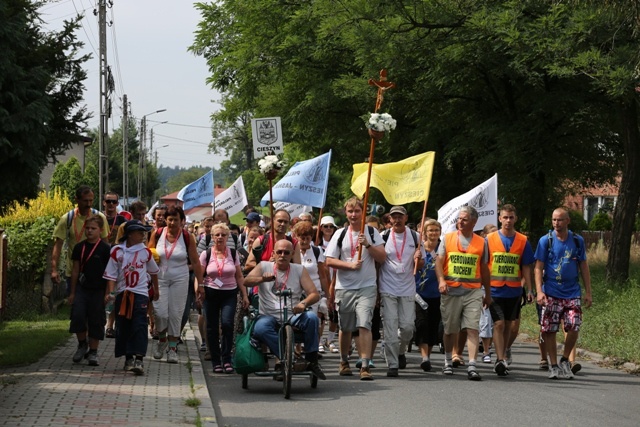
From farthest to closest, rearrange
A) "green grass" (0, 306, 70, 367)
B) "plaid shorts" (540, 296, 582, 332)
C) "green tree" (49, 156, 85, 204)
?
1. "green tree" (49, 156, 85, 204)
2. "green grass" (0, 306, 70, 367)
3. "plaid shorts" (540, 296, 582, 332)

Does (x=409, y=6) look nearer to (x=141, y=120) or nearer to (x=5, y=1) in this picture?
(x=5, y=1)

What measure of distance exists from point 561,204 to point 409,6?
6703 mm

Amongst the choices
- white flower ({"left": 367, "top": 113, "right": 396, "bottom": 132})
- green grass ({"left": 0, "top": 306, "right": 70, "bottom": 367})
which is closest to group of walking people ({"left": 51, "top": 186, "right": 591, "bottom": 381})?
green grass ({"left": 0, "top": 306, "right": 70, "bottom": 367})

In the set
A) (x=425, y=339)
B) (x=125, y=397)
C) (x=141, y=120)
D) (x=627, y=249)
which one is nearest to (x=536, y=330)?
(x=627, y=249)

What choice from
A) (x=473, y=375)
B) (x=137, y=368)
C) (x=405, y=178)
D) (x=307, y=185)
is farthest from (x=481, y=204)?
(x=137, y=368)

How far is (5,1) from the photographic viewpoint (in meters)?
11.8

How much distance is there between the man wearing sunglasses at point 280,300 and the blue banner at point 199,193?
1189 centimetres

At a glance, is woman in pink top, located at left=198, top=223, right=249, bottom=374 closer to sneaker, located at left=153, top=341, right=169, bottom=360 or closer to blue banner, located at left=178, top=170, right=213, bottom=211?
sneaker, located at left=153, top=341, right=169, bottom=360

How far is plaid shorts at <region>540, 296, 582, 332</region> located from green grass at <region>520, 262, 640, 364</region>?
1.64 m

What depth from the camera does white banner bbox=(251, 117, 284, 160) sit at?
726 inches

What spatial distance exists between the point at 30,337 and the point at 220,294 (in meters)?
3.70

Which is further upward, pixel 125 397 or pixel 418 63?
pixel 418 63

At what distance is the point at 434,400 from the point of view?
35.5 ft

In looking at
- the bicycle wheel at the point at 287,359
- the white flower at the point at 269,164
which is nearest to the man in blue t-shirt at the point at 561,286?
the white flower at the point at 269,164
